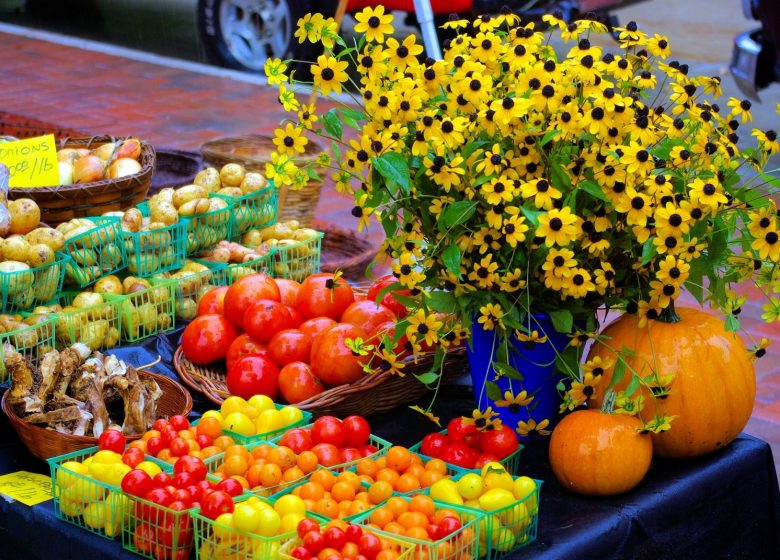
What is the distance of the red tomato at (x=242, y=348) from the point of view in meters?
2.47

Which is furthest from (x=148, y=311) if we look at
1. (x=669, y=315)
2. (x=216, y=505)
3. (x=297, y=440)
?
(x=669, y=315)

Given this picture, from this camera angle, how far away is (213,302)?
8.84 feet

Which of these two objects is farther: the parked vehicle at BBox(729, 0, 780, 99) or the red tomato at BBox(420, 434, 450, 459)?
the parked vehicle at BBox(729, 0, 780, 99)

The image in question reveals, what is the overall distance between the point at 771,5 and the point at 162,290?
4.48 metres

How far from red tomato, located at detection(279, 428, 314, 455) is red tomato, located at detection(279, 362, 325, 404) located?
11.7 inches

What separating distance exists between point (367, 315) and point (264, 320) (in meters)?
0.24

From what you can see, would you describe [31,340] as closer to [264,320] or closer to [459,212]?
[264,320]

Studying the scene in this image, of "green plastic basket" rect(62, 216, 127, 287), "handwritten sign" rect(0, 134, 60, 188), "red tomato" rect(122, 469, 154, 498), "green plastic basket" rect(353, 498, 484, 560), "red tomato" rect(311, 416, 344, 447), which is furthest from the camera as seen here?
"handwritten sign" rect(0, 134, 60, 188)

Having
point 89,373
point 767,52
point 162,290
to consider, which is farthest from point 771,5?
point 89,373

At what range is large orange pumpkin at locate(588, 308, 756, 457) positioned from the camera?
2.00 metres

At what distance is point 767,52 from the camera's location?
6.12m

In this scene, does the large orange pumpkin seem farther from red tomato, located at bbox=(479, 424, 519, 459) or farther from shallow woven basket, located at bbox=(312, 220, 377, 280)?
shallow woven basket, located at bbox=(312, 220, 377, 280)

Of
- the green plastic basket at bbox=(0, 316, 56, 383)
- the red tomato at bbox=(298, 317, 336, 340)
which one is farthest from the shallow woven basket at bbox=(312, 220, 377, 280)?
the green plastic basket at bbox=(0, 316, 56, 383)

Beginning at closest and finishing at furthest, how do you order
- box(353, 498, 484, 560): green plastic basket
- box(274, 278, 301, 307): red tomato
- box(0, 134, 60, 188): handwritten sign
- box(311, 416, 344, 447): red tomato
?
box(353, 498, 484, 560): green plastic basket, box(311, 416, 344, 447): red tomato, box(274, 278, 301, 307): red tomato, box(0, 134, 60, 188): handwritten sign
